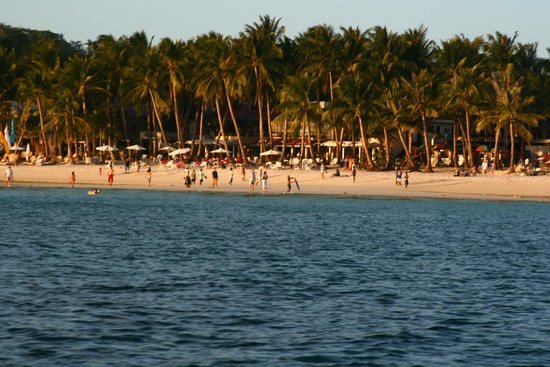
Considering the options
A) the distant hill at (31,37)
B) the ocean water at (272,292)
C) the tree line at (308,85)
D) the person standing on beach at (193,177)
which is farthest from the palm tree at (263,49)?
the distant hill at (31,37)

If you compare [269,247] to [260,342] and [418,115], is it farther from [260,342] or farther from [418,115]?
[418,115]

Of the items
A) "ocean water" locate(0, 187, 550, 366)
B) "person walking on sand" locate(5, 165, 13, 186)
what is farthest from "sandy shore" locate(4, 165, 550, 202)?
"ocean water" locate(0, 187, 550, 366)

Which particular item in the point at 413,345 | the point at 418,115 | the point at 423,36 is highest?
the point at 423,36

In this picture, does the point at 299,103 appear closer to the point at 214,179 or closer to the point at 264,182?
the point at 214,179

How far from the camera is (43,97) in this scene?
3738 inches

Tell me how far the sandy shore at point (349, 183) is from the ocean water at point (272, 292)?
15.7 m

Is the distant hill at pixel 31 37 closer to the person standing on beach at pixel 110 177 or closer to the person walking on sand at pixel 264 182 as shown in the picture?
the person standing on beach at pixel 110 177

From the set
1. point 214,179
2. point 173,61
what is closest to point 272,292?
point 214,179

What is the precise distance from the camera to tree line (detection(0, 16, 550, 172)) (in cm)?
8075

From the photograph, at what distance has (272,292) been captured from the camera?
27.6 m

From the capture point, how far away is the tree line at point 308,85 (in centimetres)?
8075

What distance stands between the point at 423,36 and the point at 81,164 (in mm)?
32660

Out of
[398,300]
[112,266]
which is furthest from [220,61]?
[398,300]

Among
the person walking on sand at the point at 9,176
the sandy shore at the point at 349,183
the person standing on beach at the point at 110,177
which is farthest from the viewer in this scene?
the person walking on sand at the point at 9,176
